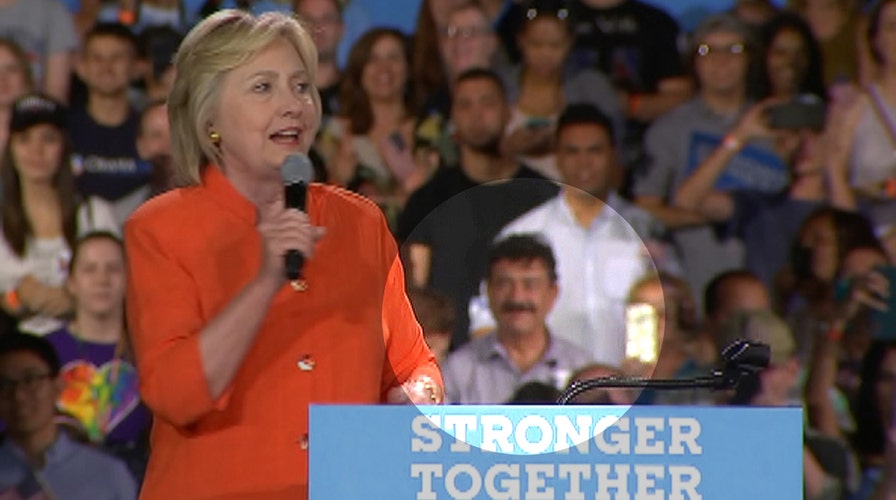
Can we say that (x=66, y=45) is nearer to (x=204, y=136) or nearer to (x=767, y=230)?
(x=767, y=230)

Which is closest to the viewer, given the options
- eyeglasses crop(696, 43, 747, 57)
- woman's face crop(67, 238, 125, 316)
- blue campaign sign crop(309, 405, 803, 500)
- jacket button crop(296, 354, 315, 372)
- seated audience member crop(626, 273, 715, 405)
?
blue campaign sign crop(309, 405, 803, 500)

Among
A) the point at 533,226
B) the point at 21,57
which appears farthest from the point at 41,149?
the point at 533,226

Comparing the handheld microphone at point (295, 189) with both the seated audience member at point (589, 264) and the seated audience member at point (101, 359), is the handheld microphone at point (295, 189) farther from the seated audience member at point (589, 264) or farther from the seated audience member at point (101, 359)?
the seated audience member at point (101, 359)

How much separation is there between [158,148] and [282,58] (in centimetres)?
253

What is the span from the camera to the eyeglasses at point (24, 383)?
413 cm

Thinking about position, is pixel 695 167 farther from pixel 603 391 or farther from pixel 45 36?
pixel 603 391

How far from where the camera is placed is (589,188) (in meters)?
4.28

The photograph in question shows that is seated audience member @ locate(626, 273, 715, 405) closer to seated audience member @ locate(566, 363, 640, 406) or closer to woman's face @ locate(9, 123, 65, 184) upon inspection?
woman's face @ locate(9, 123, 65, 184)

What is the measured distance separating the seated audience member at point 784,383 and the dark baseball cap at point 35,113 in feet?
6.95

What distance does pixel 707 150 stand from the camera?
439cm

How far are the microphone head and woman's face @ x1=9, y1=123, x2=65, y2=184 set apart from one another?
2.68 meters

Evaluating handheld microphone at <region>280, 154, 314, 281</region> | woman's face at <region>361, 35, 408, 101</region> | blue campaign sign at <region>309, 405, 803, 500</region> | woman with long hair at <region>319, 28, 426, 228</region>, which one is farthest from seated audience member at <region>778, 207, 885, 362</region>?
blue campaign sign at <region>309, 405, 803, 500</region>

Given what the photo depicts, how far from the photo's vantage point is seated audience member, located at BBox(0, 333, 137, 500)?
4.10 metres

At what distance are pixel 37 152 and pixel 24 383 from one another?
2.30ft
